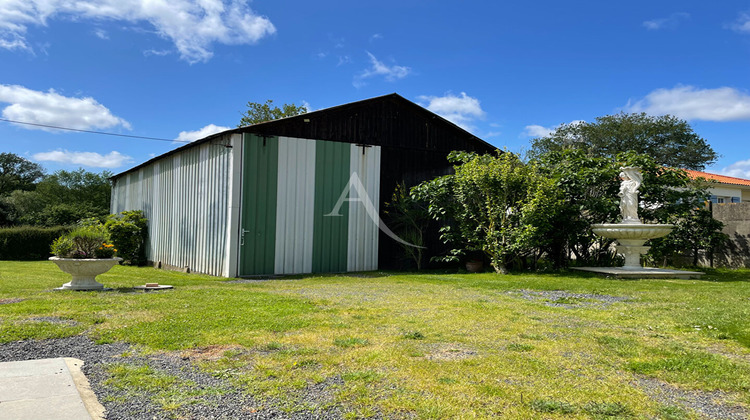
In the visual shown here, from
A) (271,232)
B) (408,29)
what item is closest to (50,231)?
(271,232)

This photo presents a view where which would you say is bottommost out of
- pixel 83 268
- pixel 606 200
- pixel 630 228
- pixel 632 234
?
pixel 83 268

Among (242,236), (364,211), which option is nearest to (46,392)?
(242,236)

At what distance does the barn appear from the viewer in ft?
38.8

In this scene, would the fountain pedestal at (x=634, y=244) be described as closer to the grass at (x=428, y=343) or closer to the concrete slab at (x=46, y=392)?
the grass at (x=428, y=343)

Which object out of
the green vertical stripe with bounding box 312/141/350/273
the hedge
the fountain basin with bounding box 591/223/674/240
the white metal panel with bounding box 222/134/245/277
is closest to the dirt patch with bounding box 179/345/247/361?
the white metal panel with bounding box 222/134/245/277

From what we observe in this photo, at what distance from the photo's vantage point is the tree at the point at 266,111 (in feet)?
119

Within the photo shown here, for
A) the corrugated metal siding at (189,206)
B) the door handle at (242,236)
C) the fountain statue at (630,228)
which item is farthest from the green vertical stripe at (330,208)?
the fountain statue at (630,228)

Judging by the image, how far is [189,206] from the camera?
14.0 m

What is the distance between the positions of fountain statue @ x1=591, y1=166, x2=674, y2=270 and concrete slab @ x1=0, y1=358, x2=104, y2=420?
10753 mm

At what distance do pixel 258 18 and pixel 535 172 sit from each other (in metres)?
8.66

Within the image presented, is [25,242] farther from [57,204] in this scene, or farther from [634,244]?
[634,244]

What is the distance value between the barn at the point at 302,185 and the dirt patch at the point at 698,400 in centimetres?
988

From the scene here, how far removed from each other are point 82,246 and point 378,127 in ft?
27.1

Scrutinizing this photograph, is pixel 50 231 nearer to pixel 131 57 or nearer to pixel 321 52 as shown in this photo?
pixel 131 57
